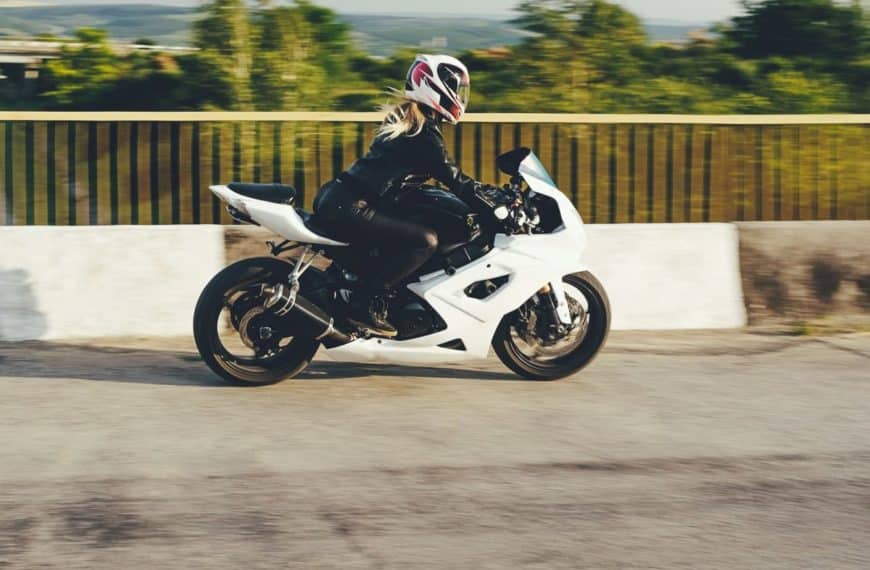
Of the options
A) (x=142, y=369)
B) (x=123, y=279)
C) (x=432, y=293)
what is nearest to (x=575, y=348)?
(x=432, y=293)

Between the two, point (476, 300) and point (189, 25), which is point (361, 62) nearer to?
point (189, 25)

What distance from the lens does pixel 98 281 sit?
9523mm

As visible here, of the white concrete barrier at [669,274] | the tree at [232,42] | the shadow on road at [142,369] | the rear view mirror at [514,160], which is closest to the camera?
the rear view mirror at [514,160]

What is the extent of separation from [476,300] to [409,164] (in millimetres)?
855

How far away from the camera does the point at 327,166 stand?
1028 cm

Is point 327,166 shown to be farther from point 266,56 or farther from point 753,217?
point 753,217

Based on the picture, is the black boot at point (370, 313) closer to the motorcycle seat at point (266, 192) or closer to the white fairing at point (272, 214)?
the white fairing at point (272, 214)

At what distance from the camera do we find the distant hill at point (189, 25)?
1148 centimetres

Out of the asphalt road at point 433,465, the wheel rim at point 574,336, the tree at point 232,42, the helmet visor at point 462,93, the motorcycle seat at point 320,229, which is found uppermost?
the tree at point 232,42

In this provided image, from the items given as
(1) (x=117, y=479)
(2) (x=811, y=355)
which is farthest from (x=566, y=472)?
(2) (x=811, y=355)

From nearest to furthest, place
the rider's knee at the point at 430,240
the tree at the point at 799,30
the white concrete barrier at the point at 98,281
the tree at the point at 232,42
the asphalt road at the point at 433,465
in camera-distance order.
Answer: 1. the asphalt road at the point at 433,465
2. the rider's knee at the point at 430,240
3. the white concrete barrier at the point at 98,281
4. the tree at the point at 232,42
5. the tree at the point at 799,30

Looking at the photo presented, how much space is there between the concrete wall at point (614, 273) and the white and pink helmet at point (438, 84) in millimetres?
2297

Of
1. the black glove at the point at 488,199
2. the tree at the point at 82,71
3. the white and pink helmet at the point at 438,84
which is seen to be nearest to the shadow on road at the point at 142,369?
the black glove at the point at 488,199

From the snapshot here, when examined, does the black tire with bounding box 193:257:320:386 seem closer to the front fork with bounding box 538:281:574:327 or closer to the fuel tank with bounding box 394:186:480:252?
the fuel tank with bounding box 394:186:480:252
